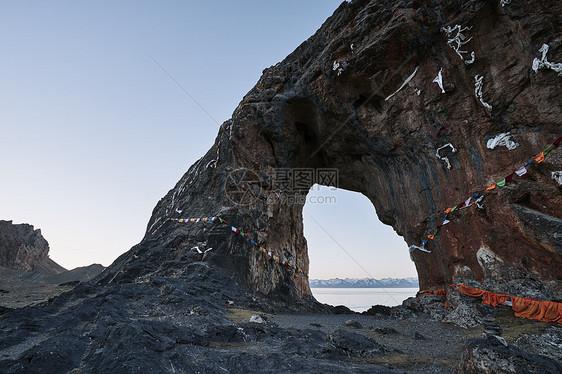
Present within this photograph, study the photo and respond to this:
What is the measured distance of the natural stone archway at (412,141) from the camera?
40.7ft

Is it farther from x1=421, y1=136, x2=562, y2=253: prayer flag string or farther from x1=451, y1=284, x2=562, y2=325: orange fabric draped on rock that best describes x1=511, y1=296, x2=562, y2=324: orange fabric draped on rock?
x1=421, y1=136, x2=562, y2=253: prayer flag string

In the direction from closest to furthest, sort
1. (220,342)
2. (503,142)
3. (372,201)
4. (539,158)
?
(220,342)
(539,158)
(503,142)
(372,201)


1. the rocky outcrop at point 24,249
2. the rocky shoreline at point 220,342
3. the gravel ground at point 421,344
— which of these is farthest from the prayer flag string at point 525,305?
the rocky outcrop at point 24,249

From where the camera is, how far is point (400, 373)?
5387mm

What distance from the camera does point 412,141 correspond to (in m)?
17.2

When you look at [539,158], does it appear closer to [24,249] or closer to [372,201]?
[372,201]

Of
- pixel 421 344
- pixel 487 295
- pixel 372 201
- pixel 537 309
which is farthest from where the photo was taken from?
pixel 372 201

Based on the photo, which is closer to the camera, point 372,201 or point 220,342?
point 220,342

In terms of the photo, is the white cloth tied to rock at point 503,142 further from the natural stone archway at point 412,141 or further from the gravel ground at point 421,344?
the gravel ground at point 421,344

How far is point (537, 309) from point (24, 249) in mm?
80559

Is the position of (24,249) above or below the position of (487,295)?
above

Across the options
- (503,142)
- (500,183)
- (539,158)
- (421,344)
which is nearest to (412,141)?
(503,142)

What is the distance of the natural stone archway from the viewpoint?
12.4m

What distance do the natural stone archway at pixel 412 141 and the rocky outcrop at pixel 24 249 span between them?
5262 cm
